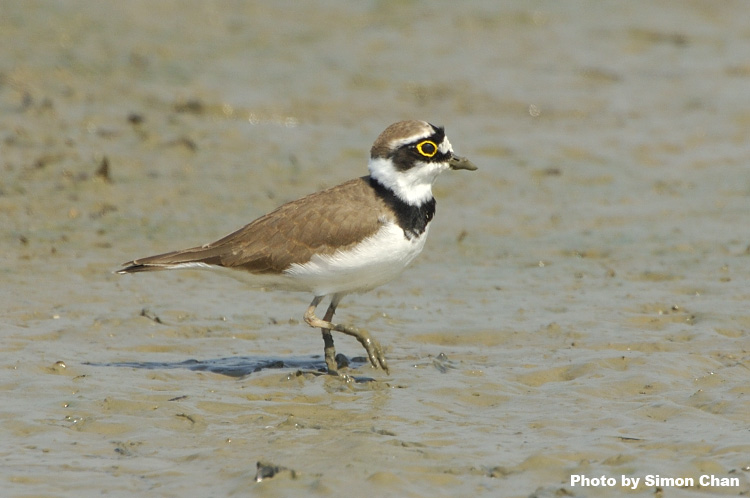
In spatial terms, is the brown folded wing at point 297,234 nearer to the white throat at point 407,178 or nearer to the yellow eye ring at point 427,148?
the white throat at point 407,178

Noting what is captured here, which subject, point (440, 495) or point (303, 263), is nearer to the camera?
point (440, 495)

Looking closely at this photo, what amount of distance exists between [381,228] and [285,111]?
7826mm

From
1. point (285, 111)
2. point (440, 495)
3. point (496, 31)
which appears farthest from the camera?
point (496, 31)

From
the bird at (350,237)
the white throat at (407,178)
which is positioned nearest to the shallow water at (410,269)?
the bird at (350,237)

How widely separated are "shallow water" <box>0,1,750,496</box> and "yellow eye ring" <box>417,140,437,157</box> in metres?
1.72

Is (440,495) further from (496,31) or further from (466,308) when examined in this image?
(496,31)

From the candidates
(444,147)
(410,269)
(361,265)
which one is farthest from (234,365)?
(410,269)

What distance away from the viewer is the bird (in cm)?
816

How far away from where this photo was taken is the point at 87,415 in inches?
288

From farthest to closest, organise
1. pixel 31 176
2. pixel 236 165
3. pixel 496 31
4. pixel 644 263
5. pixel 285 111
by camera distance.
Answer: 1. pixel 496 31
2. pixel 285 111
3. pixel 236 165
4. pixel 31 176
5. pixel 644 263

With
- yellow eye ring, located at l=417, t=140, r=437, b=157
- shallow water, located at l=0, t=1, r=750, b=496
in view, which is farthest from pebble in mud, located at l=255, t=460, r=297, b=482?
yellow eye ring, located at l=417, t=140, r=437, b=157

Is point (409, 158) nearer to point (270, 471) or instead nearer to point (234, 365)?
point (234, 365)

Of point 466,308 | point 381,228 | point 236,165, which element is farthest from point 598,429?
point 236,165

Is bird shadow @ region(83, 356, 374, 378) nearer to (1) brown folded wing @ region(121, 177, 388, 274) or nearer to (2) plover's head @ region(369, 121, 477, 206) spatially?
(1) brown folded wing @ region(121, 177, 388, 274)
